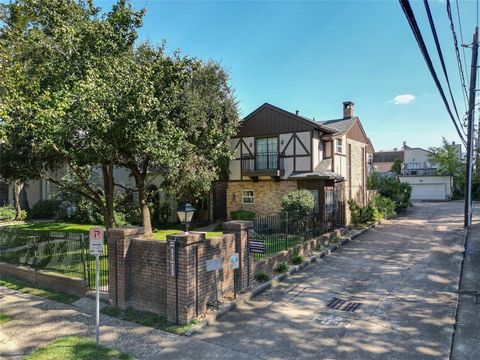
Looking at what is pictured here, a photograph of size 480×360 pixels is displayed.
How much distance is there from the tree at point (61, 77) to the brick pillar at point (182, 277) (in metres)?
4.94

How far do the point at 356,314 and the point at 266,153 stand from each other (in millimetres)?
13084

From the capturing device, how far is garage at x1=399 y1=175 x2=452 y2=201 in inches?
1748

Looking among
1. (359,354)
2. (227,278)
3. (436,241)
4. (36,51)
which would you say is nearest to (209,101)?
(36,51)

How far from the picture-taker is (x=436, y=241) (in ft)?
48.2

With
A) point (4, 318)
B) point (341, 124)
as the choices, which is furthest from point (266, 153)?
point (4, 318)

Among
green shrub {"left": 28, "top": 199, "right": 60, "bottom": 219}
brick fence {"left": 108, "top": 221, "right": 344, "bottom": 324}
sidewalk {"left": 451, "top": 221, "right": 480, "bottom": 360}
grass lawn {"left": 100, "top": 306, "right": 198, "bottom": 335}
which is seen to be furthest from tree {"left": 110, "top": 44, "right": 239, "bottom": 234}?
green shrub {"left": 28, "top": 199, "right": 60, "bottom": 219}

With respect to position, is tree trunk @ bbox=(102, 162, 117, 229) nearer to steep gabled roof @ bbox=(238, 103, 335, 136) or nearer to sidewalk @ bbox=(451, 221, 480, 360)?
steep gabled roof @ bbox=(238, 103, 335, 136)

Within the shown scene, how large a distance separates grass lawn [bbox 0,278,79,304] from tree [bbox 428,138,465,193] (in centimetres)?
4774

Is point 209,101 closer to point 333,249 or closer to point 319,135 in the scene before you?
point 319,135

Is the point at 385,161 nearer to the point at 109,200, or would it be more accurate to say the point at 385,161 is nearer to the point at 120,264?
the point at 109,200

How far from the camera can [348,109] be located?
22969 millimetres

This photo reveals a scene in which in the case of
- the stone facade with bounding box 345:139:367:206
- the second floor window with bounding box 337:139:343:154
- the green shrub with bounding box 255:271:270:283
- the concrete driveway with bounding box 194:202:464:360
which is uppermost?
the second floor window with bounding box 337:139:343:154

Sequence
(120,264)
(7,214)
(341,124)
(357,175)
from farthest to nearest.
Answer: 1. (7,214)
2. (357,175)
3. (341,124)
4. (120,264)

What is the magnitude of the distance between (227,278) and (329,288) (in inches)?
108
